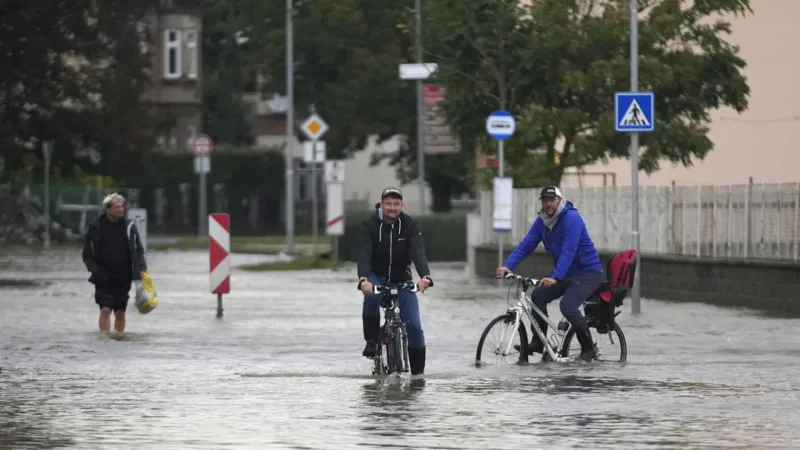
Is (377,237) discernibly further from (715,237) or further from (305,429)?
(715,237)

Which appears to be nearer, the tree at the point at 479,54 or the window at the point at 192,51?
the tree at the point at 479,54

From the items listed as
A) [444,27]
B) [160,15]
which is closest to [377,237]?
[444,27]

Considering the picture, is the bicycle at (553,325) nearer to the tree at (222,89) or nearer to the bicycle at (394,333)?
the bicycle at (394,333)

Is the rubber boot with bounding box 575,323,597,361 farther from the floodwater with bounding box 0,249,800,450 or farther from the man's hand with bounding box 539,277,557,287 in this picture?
the man's hand with bounding box 539,277,557,287

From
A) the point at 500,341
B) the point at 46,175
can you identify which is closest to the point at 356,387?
the point at 500,341

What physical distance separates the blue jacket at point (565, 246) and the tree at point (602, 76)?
18.8 metres

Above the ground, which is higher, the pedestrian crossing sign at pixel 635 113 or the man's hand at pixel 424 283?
the pedestrian crossing sign at pixel 635 113

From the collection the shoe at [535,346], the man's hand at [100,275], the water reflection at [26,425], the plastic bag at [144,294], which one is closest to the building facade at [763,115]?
the plastic bag at [144,294]

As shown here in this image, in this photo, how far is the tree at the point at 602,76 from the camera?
3738cm

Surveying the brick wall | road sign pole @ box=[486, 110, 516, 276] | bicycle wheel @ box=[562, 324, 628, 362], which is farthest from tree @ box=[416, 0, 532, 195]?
bicycle wheel @ box=[562, 324, 628, 362]

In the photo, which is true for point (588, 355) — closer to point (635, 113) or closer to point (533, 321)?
point (533, 321)

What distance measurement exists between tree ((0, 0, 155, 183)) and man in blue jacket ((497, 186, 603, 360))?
1614 inches

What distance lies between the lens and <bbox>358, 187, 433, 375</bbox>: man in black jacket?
16562 mm

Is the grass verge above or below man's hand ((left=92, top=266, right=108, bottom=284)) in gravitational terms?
below
